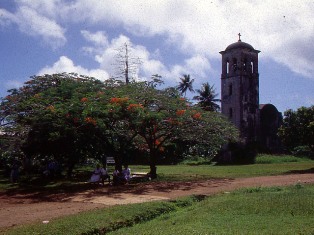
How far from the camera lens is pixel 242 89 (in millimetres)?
37188

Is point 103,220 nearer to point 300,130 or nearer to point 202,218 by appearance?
point 202,218

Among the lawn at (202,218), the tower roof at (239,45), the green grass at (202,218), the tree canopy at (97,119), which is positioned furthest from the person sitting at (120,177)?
the tower roof at (239,45)

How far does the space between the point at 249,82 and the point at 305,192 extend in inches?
1099

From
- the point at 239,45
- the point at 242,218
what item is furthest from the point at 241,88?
the point at 242,218

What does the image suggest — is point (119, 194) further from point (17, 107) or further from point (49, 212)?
point (17, 107)

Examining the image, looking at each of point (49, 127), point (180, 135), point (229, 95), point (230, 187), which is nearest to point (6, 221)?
point (49, 127)

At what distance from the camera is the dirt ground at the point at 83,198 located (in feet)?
31.2

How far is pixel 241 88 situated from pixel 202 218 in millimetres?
30072

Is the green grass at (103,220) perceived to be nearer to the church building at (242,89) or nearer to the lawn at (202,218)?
the lawn at (202,218)

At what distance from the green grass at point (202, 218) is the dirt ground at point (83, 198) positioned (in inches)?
46.1

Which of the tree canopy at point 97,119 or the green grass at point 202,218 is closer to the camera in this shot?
the green grass at point 202,218

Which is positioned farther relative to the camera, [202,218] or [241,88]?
[241,88]

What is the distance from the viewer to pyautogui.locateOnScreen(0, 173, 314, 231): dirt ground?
374 inches

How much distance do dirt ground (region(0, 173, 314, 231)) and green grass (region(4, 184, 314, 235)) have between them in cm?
117
